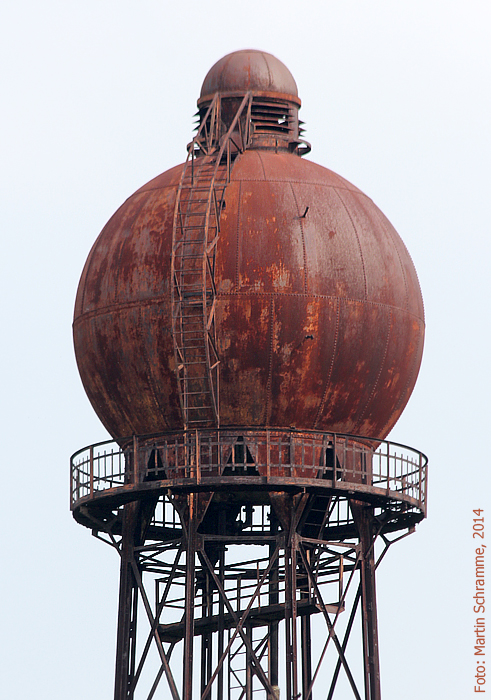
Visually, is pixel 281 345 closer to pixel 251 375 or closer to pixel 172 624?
pixel 251 375

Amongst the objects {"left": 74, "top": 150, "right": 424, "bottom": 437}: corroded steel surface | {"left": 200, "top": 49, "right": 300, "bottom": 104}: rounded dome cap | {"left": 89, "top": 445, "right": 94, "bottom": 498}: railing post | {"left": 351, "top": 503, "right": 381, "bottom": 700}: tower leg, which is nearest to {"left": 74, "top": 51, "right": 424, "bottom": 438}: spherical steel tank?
{"left": 74, "top": 150, "right": 424, "bottom": 437}: corroded steel surface

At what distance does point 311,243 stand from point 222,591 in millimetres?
7129

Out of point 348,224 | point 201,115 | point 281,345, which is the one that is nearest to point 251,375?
point 281,345

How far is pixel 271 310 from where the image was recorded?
42.5 meters

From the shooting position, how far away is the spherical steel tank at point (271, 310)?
42531mm

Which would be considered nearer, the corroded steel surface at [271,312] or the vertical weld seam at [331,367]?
the corroded steel surface at [271,312]

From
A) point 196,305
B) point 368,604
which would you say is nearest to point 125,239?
point 196,305

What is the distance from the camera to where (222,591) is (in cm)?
4275

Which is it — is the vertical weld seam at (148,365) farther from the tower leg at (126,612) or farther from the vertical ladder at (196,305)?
the tower leg at (126,612)

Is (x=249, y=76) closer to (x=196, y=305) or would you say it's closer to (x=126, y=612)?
(x=196, y=305)

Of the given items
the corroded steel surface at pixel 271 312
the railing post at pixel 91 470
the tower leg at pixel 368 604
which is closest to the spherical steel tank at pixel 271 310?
the corroded steel surface at pixel 271 312

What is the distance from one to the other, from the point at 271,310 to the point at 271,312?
0.13 feet

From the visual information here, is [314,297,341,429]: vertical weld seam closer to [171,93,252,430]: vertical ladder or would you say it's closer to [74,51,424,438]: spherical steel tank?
[74,51,424,438]: spherical steel tank

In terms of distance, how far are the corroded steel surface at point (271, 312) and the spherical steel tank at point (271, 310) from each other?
3cm
